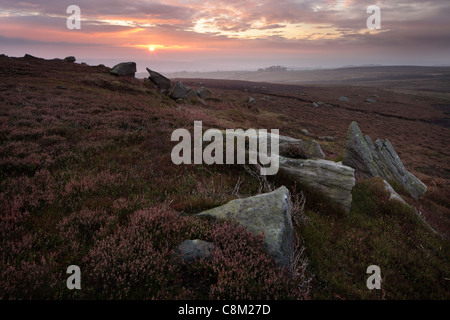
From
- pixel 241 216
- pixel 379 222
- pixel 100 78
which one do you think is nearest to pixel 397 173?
pixel 379 222

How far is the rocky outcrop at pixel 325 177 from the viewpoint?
8.46 meters

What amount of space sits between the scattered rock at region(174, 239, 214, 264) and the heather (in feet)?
0.47

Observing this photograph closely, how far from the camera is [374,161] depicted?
13.7 m

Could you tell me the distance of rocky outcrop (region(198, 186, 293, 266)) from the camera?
4.76 m

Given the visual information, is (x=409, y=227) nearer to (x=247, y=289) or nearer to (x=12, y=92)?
→ (x=247, y=289)

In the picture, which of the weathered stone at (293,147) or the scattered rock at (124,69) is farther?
the scattered rock at (124,69)

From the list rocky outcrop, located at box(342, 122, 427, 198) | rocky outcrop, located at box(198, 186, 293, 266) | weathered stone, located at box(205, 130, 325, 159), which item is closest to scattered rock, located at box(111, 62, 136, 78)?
weathered stone, located at box(205, 130, 325, 159)

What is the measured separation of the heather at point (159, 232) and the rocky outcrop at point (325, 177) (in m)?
0.43

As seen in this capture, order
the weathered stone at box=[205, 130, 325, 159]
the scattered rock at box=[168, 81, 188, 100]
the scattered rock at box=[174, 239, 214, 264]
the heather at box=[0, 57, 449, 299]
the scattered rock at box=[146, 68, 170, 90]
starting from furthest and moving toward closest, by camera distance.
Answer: the scattered rock at box=[146, 68, 170, 90], the scattered rock at box=[168, 81, 188, 100], the weathered stone at box=[205, 130, 325, 159], the scattered rock at box=[174, 239, 214, 264], the heather at box=[0, 57, 449, 299]

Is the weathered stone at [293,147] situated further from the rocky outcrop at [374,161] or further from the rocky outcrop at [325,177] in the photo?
the rocky outcrop at [374,161]
